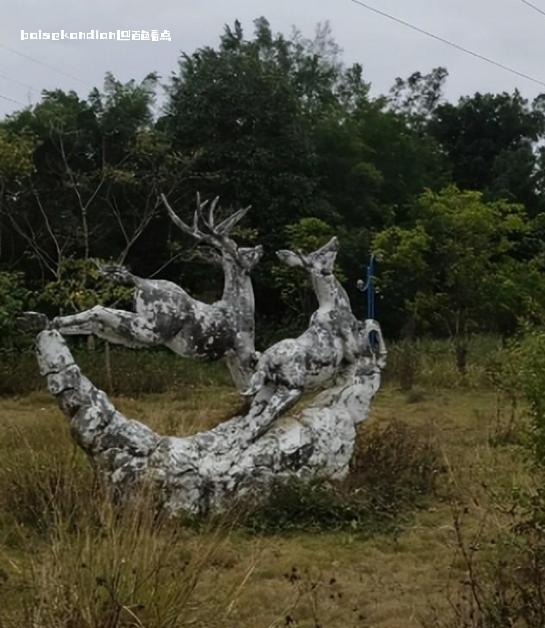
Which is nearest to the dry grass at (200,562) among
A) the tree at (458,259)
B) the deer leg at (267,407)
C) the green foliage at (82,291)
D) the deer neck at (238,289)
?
the deer leg at (267,407)

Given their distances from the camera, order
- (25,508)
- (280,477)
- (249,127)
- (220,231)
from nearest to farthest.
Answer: (25,508) → (280,477) → (220,231) → (249,127)

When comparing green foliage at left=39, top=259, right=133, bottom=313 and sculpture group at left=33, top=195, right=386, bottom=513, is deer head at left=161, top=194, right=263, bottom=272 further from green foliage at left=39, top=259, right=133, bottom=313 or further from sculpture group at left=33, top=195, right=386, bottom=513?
green foliage at left=39, top=259, right=133, bottom=313

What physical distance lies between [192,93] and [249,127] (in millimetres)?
1058

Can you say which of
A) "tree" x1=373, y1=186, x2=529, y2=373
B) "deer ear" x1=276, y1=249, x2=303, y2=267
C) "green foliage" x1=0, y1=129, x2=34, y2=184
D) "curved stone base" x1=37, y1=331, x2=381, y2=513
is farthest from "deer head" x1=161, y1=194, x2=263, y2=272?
"green foliage" x1=0, y1=129, x2=34, y2=184

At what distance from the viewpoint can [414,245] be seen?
12578 millimetres

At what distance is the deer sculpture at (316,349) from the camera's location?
5.19m

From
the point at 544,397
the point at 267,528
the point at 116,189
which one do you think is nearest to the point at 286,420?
the point at 267,528

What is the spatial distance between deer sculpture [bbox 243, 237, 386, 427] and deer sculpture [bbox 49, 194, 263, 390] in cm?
26

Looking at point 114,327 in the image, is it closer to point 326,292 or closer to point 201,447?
point 201,447

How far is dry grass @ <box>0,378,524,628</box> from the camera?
310 cm

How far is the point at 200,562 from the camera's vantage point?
335cm

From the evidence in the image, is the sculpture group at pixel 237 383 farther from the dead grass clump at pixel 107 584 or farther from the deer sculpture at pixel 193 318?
the dead grass clump at pixel 107 584

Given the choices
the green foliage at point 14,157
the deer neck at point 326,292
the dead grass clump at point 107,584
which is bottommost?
the dead grass clump at point 107,584

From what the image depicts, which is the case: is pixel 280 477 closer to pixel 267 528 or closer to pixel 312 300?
pixel 267 528
